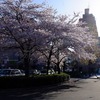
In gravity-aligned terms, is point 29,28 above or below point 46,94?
above

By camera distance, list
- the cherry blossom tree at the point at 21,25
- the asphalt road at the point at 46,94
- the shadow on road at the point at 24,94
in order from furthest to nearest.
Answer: the cherry blossom tree at the point at 21,25, the asphalt road at the point at 46,94, the shadow on road at the point at 24,94

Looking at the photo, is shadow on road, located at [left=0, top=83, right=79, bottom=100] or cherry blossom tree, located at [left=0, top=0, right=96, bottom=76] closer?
shadow on road, located at [left=0, top=83, right=79, bottom=100]

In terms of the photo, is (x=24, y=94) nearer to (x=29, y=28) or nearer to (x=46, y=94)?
(x=46, y=94)

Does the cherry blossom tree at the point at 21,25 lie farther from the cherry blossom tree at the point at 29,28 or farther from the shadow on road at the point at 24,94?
the shadow on road at the point at 24,94

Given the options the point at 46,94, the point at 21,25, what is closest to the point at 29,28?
the point at 21,25

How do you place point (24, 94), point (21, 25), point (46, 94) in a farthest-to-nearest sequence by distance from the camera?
point (21, 25)
point (46, 94)
point (24, 94)

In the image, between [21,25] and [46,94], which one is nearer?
[46,94]

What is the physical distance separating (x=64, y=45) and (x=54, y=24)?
13.5 ft

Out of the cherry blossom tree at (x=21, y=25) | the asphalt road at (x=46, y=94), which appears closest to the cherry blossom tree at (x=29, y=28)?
the cherry blossom tree at (x=21, y=25)

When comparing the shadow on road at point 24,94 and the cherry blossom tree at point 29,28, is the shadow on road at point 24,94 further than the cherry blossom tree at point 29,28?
No

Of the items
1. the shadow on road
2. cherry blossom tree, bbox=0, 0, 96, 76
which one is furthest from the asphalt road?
cherry blossom tree, bbox=0, 0, 96, 76

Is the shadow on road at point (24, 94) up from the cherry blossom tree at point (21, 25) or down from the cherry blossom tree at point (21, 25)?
down

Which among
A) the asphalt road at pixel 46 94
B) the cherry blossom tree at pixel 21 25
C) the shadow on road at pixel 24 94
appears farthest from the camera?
the cherry blossom tree at pixel 21 25

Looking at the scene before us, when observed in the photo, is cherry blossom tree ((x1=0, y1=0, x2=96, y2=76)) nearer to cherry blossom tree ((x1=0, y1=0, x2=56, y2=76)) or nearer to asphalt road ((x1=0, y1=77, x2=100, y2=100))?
cherry blossom tree ((x1=0, y1=0, x2=56, y2=76))
